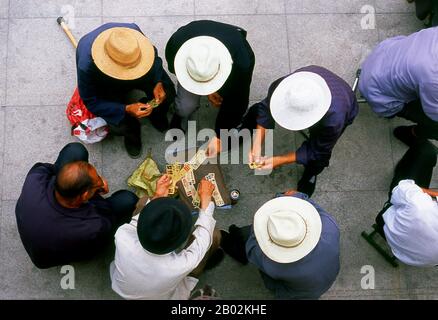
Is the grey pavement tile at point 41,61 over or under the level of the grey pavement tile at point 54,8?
under

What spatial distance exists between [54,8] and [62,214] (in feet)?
7.76

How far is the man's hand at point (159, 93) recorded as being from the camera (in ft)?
12.4

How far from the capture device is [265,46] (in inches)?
174

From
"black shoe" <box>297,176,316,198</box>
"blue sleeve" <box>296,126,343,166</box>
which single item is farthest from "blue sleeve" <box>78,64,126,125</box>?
"black shoe" <box>297,176,316,198</box>

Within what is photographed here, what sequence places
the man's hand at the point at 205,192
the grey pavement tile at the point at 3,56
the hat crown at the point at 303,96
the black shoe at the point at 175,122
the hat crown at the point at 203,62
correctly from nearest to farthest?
the hat crown at the point at 303,96 → the hat crown at the point at 203,62 → the man's hand at the point at 205,192 → the black shoe at the point at 175,122 → the grey pavement tile at the point at 3,56

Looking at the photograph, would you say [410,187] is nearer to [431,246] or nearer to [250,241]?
[431,246]

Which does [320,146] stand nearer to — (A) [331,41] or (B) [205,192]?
(B) [205,192]

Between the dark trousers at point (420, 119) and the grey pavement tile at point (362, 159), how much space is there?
1.16ft

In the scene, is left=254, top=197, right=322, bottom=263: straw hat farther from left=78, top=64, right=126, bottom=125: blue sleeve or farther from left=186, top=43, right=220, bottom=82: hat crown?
left=78, top=64, right=126, bottom=125: blue sleeve

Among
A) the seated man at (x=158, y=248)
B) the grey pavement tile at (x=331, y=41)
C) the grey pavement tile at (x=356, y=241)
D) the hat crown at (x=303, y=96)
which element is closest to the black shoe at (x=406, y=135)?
the grey pavement tile at (x=356, y=241)

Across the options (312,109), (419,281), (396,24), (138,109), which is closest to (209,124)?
(138,109)

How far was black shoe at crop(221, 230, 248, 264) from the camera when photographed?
3777 millimetres

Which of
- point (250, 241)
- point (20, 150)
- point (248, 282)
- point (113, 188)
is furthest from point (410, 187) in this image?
point (20, 150)

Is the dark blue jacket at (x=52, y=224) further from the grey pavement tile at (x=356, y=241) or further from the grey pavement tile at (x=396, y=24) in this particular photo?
the grey pavement tile at (x=396, y=24)
